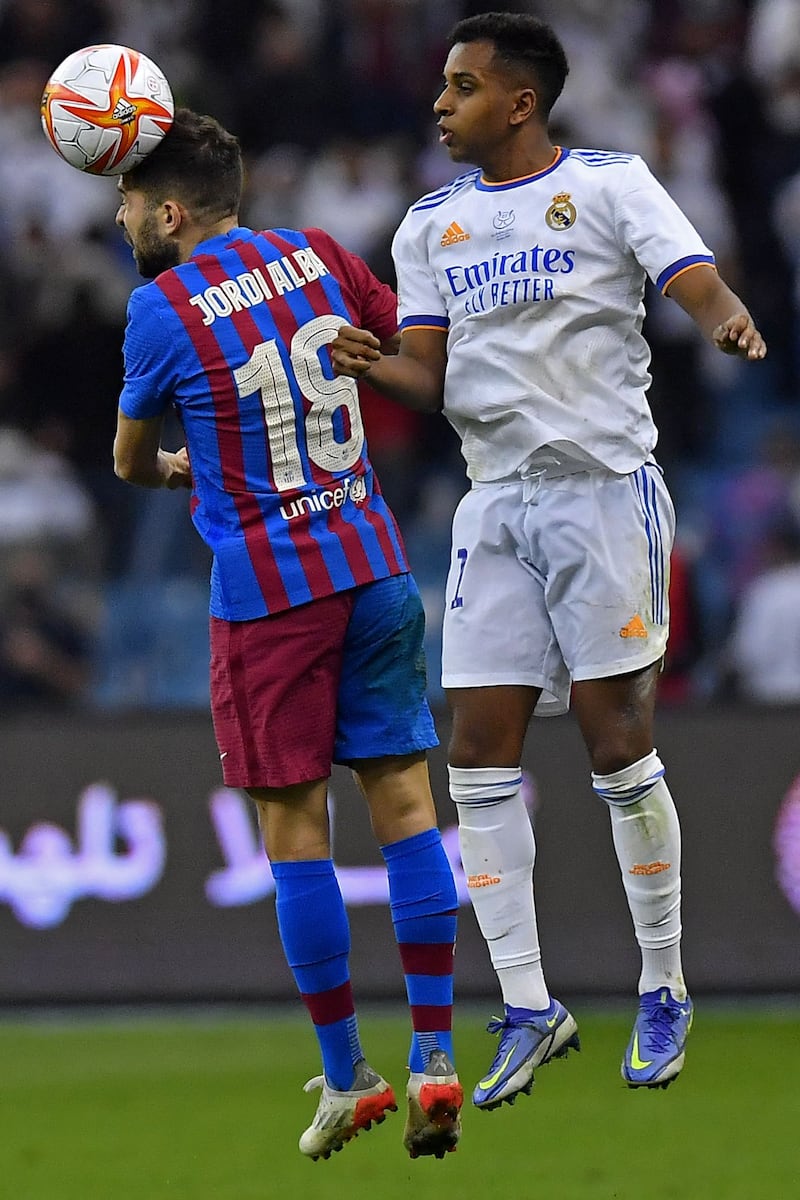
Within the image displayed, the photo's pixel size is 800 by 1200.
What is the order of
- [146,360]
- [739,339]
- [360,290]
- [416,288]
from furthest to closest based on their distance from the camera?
1. [416,288]
2. [360,290]
3. [146,360]
4. [739,339]

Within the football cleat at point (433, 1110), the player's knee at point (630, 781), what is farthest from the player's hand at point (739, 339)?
the football cleat at point (433, 1110)

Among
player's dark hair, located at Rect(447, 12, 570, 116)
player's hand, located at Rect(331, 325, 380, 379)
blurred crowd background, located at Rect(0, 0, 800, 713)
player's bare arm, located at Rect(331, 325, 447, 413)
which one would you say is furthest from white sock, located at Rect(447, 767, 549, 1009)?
blurred crowd background, located at Rect(0, 0, 800, 713)

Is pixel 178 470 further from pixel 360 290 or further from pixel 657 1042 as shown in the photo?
pixel 657 1042

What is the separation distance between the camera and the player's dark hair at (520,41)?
4945 mm

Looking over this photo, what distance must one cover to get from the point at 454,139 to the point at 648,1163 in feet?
12.7

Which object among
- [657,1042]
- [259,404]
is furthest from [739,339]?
[657,1042]

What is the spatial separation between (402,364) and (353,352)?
0.35 m

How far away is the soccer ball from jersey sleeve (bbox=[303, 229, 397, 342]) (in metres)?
0.45

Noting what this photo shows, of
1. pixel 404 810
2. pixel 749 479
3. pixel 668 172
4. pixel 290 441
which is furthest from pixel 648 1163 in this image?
pixel 668 172

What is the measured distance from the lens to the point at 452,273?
16.7 feet

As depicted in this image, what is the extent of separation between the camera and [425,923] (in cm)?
489

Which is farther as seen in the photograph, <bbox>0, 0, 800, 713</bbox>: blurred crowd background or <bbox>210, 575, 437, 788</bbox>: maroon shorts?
<bbox>0, 0, 800, 713</bbox>: blurred crowd background

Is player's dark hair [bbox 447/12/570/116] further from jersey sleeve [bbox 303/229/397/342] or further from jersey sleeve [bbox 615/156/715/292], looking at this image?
jersey sleeve [bbox 303/229/397/342]

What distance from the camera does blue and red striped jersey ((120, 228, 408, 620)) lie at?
4.73 m
